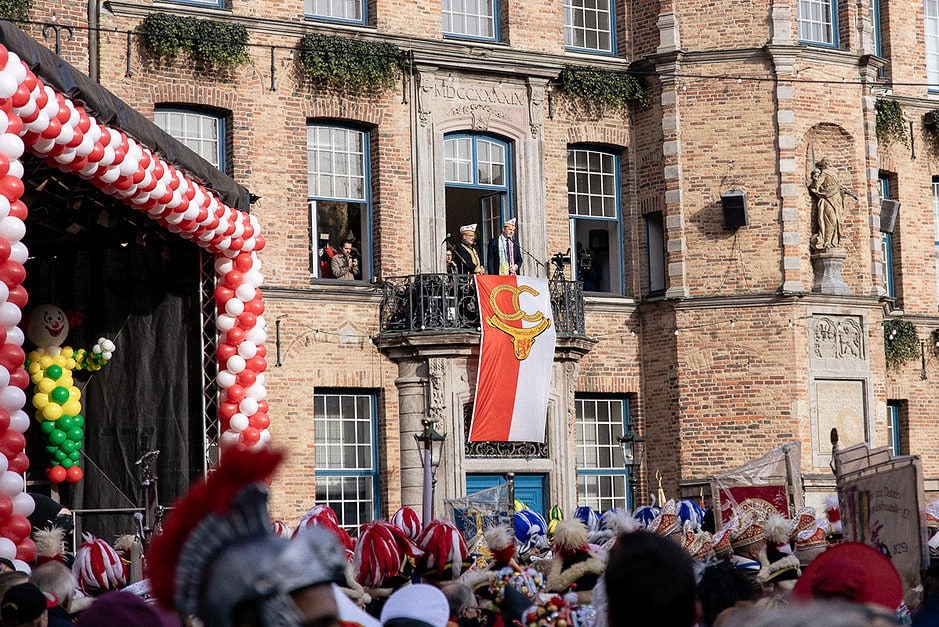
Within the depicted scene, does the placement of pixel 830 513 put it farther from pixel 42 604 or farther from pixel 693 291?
pixel 42 604

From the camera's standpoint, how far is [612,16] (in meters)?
24.5

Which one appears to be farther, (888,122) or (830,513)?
(888,122)

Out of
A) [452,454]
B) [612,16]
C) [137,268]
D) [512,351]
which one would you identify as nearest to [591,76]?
[612,16]

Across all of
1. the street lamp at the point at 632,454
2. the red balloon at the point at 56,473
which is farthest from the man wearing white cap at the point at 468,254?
the red balloon at the point at 56,473

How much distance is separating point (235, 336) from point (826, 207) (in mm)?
10791

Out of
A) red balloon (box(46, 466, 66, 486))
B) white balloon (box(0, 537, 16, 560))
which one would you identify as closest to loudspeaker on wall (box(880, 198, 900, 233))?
red balloon (box(46, 466, 66, 486))

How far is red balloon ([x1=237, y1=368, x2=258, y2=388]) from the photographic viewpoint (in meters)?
16.5

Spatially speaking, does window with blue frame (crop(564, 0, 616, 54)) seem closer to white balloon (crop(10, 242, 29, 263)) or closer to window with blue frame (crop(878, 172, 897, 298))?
window with blue frame (crop(878, 172, 897, 298))

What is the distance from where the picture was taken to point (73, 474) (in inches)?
672

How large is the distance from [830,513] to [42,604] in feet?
40.3

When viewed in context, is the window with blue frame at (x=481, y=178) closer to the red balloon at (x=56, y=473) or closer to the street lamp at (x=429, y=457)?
the street lamp at (x=429, y=457)

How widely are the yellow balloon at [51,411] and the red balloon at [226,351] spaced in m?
1.98

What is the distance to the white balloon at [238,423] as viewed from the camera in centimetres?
1642

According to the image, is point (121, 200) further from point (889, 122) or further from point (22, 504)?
point (889, 122)
